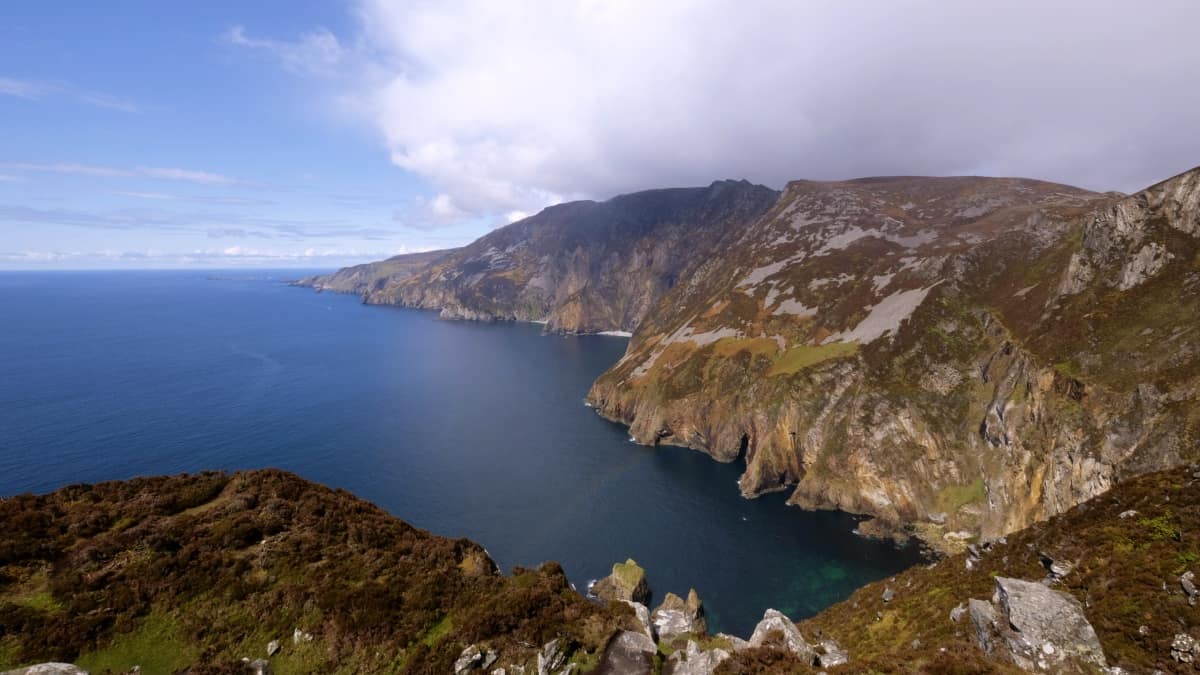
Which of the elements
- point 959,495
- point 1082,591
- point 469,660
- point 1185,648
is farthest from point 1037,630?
point 959,495

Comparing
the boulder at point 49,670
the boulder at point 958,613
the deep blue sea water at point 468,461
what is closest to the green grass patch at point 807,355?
the deep blue sea water at point 468,461

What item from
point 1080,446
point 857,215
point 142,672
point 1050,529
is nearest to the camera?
point 142,672

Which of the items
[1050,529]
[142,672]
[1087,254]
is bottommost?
[142,672]

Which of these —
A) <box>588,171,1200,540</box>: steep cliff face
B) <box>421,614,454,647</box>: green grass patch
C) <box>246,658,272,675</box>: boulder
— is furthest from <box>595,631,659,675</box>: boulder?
<box>588,171,1200,540</box>: steep cliff face

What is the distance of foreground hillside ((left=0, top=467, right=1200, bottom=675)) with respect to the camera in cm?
1642

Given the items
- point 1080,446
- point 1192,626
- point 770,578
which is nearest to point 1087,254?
point 1080,446

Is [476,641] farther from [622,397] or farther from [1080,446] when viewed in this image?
[622,397]

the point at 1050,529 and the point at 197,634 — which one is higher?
the point at 1050,529

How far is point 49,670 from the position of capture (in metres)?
13.8

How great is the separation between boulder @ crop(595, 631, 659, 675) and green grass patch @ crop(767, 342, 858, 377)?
88774mm

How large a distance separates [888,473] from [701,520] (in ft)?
100

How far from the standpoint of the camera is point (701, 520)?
249ft

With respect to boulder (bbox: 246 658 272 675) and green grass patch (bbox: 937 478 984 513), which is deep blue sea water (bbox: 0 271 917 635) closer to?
green grass patch (bbox: 937 478 984 513)

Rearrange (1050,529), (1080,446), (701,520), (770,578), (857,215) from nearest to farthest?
(1050,529)
(1080,446)
(770,578)
(701,520)
(857,215)
